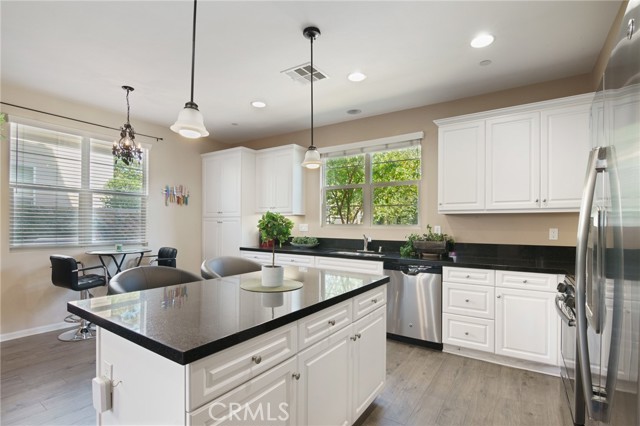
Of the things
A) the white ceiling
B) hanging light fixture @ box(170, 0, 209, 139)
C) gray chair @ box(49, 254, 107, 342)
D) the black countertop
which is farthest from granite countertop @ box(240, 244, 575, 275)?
gray chair @ box(49, 254, 107, 342)

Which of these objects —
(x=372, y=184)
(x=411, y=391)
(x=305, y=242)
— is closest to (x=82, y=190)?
(x=305, y=242)

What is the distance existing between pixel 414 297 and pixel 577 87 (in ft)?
8.76

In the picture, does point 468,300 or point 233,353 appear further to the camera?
point 468,300

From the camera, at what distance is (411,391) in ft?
7.98

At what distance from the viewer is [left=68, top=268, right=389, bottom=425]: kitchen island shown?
100 centimetres

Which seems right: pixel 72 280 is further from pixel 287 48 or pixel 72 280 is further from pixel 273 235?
pixel 287 48

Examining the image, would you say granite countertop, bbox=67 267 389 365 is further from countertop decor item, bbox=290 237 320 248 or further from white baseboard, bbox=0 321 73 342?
white baseboard, bbox=0 321 73 342

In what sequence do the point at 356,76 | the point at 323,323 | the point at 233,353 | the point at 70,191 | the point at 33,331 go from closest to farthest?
the point at 233,353 < the point at 323,323 < the point at 356,76 < the point at 33,331 < the point at 70,191

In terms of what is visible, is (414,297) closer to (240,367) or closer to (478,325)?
(478,325)

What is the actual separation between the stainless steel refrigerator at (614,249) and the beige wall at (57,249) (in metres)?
4.26

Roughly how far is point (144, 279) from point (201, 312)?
966mm

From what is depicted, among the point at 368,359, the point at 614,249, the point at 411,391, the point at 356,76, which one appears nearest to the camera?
the point at 614,249

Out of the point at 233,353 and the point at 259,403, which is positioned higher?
the point at 233,353

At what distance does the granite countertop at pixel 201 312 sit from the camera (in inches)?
40.3
